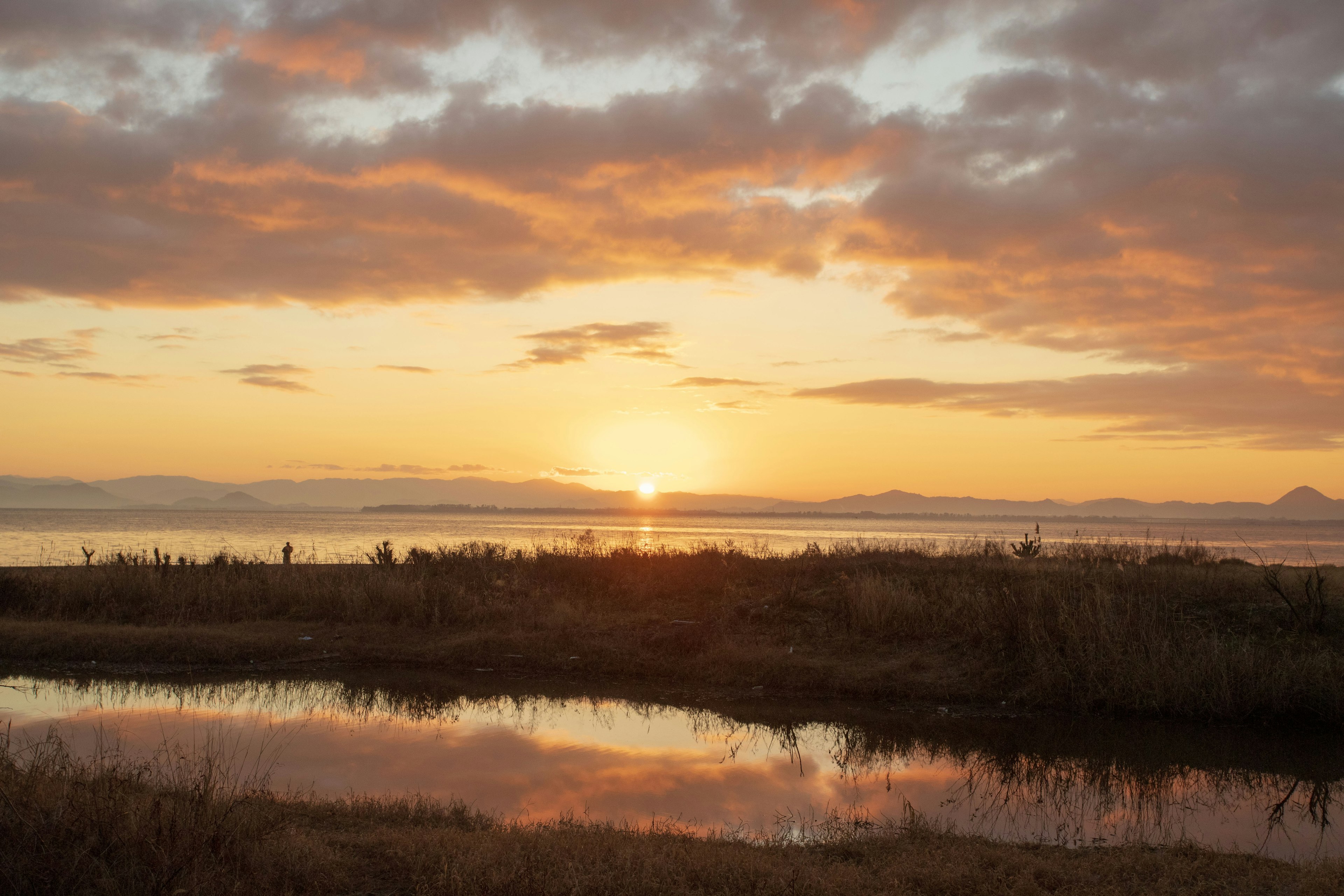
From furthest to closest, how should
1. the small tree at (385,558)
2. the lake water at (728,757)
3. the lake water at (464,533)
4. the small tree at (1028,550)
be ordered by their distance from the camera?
the lake water at (464,533) < the small tree at (1028,550) < the small tree at (385,558) < the lake water at (728,757)

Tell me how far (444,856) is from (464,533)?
267 feet

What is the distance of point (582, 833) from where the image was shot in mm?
7844

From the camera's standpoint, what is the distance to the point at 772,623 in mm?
20281

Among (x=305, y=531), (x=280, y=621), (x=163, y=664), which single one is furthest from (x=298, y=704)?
(x=305, y=531)

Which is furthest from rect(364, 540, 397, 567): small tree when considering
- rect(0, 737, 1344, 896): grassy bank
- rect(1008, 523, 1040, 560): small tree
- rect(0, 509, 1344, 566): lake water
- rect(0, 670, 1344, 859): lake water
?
rect(1008, 523, 1040, 560): small tree

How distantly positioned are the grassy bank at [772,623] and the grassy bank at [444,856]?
25.9ft

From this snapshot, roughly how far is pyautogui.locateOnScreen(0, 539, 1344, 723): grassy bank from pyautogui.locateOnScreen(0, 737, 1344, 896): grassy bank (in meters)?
7.91

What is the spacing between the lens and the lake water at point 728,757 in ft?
33.1

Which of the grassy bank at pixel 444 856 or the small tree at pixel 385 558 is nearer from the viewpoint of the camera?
the grassy bank at pixel 444 856

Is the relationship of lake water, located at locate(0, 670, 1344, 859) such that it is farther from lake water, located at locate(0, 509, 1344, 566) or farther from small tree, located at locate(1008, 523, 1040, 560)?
lake water, located at locate(0, 509, 1344, 566)

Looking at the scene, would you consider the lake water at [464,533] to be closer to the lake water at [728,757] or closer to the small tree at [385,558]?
the small tree at [385,558]

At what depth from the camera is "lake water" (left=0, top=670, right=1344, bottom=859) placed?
10.1 m

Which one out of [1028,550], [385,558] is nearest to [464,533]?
[385,558]

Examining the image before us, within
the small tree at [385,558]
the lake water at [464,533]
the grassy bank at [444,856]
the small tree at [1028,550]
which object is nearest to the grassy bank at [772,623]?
the small tree at [385,558]
